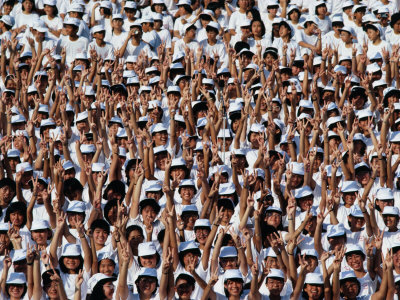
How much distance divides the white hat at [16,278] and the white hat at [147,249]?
1153 millimetres

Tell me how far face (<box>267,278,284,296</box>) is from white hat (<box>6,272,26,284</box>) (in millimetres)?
2363

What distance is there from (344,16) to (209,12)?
243 centimetres

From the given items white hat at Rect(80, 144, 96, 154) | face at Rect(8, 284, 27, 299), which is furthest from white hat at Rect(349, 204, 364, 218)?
face at Rect(8, 284, 27, 299)

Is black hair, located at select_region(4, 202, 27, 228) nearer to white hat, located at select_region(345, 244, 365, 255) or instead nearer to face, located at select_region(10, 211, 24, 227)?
face, located at select_region(10, 211, 24, 227)

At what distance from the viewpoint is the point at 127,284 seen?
859cm

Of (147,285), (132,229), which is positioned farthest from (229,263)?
(132,229)

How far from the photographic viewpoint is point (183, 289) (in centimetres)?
A: 846

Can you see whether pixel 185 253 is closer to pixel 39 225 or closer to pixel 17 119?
pixel 39 225

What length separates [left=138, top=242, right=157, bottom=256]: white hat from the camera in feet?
28.7

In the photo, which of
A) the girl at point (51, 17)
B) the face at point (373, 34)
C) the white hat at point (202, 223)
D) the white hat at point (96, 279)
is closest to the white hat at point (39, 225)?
the white hat at point (96, 279)

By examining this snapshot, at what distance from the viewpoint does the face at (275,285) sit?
859 centimetres

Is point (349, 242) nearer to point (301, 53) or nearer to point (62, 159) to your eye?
point (62, 159)

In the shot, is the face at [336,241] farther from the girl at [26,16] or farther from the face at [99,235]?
the girl at [26,16]

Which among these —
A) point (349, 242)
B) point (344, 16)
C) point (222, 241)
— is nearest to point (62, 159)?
point (222, 241)
